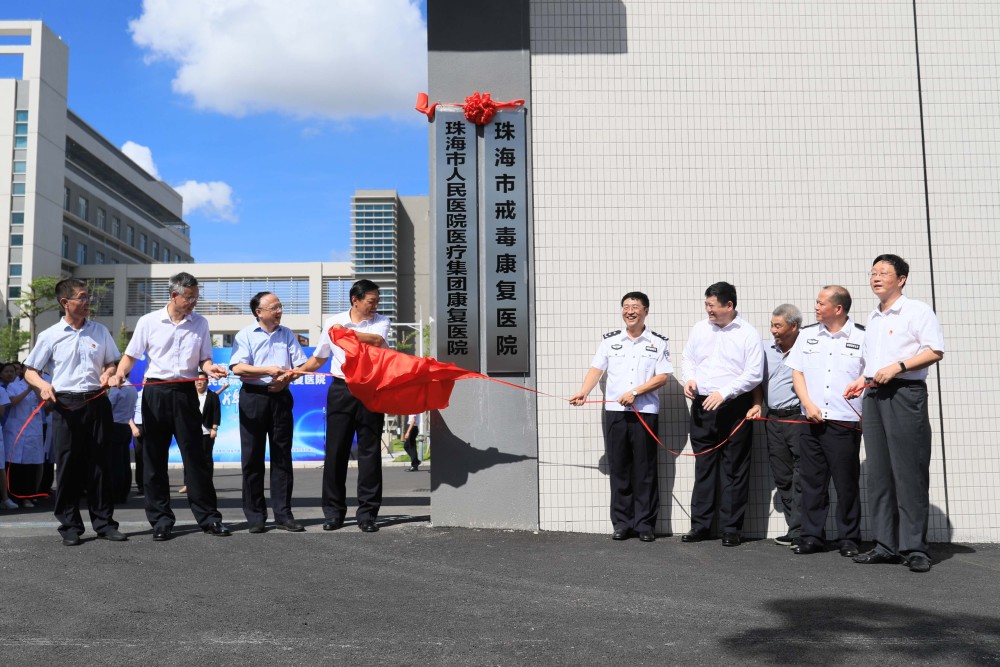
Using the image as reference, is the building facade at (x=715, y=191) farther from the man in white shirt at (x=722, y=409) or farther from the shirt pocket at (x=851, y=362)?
the shirt pocket at (x=851, y=362)

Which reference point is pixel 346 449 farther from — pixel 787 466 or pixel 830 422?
pixel 830 422

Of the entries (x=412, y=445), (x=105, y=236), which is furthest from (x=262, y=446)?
(x=105, y=236)

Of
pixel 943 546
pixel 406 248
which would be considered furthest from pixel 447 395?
pixel 406 248

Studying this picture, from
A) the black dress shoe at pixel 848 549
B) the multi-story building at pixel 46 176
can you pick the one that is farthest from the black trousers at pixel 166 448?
the multi-story building at pixel 46 176

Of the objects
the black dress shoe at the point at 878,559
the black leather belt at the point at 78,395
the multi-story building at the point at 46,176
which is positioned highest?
the multi-story building at the point at 46,176

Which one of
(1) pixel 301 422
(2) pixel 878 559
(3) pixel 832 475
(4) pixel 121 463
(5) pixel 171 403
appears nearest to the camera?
(2) pixel 878 559

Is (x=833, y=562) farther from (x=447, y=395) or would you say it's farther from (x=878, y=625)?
(x=447, y=395)

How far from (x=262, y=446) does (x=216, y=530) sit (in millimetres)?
678

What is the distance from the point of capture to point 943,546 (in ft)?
19.3

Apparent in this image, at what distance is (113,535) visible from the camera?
5.63 meters

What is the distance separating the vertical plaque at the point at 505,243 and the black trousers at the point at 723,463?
53.5 inches

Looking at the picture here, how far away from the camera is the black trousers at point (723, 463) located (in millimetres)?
5801

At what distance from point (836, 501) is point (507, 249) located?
298 cm

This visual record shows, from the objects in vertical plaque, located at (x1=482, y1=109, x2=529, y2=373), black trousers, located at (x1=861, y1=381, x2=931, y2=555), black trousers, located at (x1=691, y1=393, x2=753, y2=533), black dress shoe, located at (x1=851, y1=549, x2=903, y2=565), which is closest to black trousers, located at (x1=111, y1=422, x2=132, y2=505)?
vertical plaque, located at (x1=482, y1=109, x2=529, y2=373)
